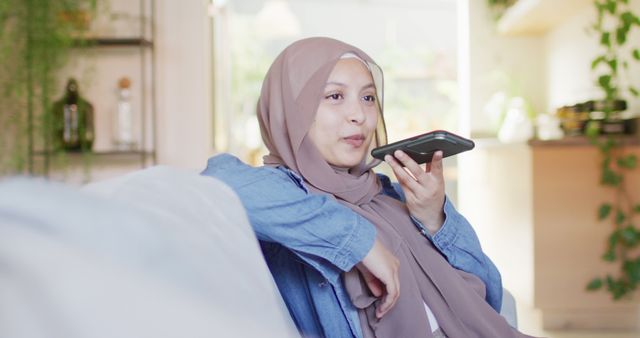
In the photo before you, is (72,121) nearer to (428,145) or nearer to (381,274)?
(428,145)

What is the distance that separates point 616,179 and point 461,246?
7.88 ft

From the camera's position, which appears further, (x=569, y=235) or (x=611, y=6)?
(x=569, y=235)

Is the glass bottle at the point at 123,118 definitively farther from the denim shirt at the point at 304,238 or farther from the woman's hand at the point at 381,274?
the woman's hand at the point at 381,274

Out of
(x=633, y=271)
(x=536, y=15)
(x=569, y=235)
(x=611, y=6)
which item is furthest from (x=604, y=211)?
(x=536, y=15)

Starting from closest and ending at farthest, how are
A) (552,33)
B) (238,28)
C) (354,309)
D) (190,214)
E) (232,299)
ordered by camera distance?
(232,299) → (190,214) → (354,309) → (552,33) → (238,28)

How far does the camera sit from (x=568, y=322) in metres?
3.42

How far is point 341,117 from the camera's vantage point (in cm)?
116

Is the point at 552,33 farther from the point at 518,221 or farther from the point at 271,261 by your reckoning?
the point at 271,261

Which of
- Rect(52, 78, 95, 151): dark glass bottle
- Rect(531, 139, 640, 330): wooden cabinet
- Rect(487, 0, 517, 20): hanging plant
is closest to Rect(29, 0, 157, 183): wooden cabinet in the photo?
Rect(52, 78, 95, 151): dark glass bottle

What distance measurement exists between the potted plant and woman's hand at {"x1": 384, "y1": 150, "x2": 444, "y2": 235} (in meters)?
2.50

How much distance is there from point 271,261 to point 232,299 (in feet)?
2.11

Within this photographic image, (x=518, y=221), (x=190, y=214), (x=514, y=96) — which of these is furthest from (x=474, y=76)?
(x=190, y=214)

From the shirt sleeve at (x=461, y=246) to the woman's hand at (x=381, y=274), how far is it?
19 centimetres

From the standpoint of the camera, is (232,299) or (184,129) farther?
(184,129)
